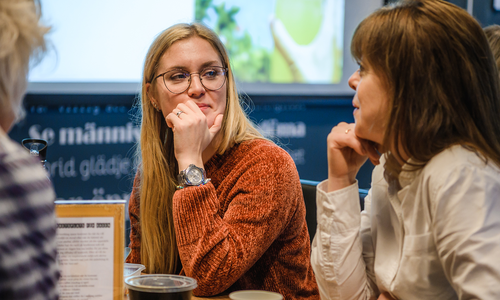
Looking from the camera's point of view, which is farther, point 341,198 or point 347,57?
point 347,57

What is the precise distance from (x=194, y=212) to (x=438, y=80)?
74 cm

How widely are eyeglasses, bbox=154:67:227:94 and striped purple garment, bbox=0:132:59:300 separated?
0.98m

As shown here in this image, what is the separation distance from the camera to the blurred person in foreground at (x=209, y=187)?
1281 millimetres

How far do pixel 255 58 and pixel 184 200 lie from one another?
2.64 metres

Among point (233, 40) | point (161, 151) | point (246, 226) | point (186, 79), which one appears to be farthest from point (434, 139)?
point (233, 40)

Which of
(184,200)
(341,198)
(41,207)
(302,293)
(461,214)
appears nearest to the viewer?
(41,207)

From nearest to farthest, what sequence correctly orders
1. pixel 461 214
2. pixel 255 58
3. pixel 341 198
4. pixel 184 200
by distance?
pixel 461 214
pixel 341 198
pixel 184 200
pixel 255 58

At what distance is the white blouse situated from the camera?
83cm

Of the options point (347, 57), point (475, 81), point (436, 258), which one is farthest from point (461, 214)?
point (347, 57)

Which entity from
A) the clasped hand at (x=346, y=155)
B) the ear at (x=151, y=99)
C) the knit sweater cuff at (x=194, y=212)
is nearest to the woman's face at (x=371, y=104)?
the clasped hand at (x=346, y=155)

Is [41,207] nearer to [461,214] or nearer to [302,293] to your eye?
[461,214]

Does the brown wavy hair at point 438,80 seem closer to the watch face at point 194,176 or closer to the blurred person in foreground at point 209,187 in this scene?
the blurred person in foreground at point 209,187

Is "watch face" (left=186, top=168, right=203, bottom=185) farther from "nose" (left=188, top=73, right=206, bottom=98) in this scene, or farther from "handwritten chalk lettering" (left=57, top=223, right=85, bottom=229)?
"handwritten chalk lettering" (left=57, top=223, right=85, bottom=229)

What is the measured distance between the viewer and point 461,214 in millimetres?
848
